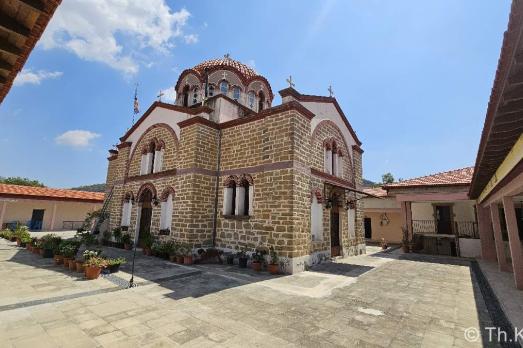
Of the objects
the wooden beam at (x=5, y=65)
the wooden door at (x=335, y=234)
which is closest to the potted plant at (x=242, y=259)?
the wooden door at (x=335, y=234)

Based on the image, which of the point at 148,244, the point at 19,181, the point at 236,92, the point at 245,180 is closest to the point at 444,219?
the point at 245,180

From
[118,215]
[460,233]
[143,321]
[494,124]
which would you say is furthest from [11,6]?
[460,233]

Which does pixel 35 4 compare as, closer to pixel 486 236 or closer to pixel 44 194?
pixel 486 236

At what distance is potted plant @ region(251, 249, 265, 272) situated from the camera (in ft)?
30.5

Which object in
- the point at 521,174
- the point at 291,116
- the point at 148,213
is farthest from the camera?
the point at 148,213

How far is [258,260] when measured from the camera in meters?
9.38

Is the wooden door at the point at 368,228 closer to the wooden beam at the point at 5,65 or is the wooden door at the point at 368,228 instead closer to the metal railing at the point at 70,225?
the wooden beam at the point at 5,65

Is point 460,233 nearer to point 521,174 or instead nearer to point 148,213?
point 521,174

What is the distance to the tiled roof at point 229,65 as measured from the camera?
16.7m

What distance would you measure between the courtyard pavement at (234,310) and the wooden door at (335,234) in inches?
129

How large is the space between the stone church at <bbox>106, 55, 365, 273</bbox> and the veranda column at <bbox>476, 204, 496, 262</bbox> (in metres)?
5.67

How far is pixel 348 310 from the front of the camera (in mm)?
5477

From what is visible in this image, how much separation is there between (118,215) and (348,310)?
14390 millimetres

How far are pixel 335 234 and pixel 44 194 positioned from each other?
26.3m
